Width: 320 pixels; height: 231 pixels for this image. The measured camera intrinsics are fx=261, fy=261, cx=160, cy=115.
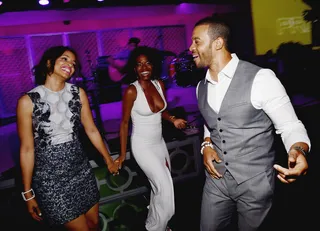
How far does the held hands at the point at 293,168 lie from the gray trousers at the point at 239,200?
39 centimetres

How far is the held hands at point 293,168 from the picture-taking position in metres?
1.22

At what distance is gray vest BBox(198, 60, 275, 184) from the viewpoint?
1.59 metres

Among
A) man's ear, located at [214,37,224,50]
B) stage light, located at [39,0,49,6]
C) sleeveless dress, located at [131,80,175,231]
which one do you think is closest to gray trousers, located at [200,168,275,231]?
sleeveless dress, located at [131,80,175,231]

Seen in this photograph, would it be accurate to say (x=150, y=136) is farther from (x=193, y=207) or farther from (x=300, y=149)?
(x=300, y=149)

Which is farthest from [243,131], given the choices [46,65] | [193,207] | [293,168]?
[193,207]

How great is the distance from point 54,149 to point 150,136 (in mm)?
947

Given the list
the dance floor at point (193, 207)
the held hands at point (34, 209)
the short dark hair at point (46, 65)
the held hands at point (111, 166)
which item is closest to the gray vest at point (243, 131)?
the dance floor at point (193, 207)

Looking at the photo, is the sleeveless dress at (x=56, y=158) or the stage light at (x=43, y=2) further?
the stage light at (x=43, y=2)

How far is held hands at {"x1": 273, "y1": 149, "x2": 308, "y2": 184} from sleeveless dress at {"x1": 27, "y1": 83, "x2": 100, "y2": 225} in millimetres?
1445

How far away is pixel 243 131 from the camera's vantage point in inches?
63.6

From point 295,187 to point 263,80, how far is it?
2.40m

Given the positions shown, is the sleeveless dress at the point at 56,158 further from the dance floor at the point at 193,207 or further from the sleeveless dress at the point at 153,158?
the dance floor at the point at 193,207

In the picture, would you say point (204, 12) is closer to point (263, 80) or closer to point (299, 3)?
point (299, 3)

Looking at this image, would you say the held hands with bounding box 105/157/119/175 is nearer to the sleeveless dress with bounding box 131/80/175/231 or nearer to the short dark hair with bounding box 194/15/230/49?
the sleeveless dress with bounding box 131/80/175/231
